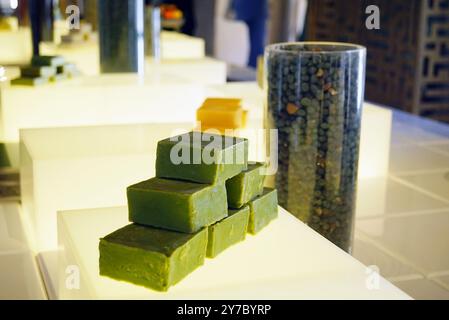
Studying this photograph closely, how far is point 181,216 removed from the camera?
1.06 m

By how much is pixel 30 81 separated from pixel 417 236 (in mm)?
1529

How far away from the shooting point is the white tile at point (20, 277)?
4.99 ft

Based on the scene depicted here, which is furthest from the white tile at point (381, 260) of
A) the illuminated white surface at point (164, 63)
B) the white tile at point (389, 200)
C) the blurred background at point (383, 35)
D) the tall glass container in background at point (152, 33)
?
the blurred background at point (383, 35)

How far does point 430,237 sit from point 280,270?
913 mm

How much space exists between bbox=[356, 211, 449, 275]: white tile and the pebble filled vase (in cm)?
22

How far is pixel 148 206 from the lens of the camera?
1094 mm

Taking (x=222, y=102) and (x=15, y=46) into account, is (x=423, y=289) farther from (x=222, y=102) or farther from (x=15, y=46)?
(x=15, y=46)

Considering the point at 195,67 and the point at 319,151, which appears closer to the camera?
the point at 319,151

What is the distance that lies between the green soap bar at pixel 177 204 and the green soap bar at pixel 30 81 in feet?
5.50

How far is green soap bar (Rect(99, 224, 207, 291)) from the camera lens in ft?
3.30

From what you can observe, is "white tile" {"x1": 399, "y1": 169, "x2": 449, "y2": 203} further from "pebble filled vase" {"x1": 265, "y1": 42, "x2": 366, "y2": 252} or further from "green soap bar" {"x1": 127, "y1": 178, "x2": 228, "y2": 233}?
"green soap bar" {"x1": 127, "y1": 178, "x2": 228, "y2": 233}

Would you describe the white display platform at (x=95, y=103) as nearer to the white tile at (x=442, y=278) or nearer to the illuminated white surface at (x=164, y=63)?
the illuminated white surface at (x=164, y=63)
